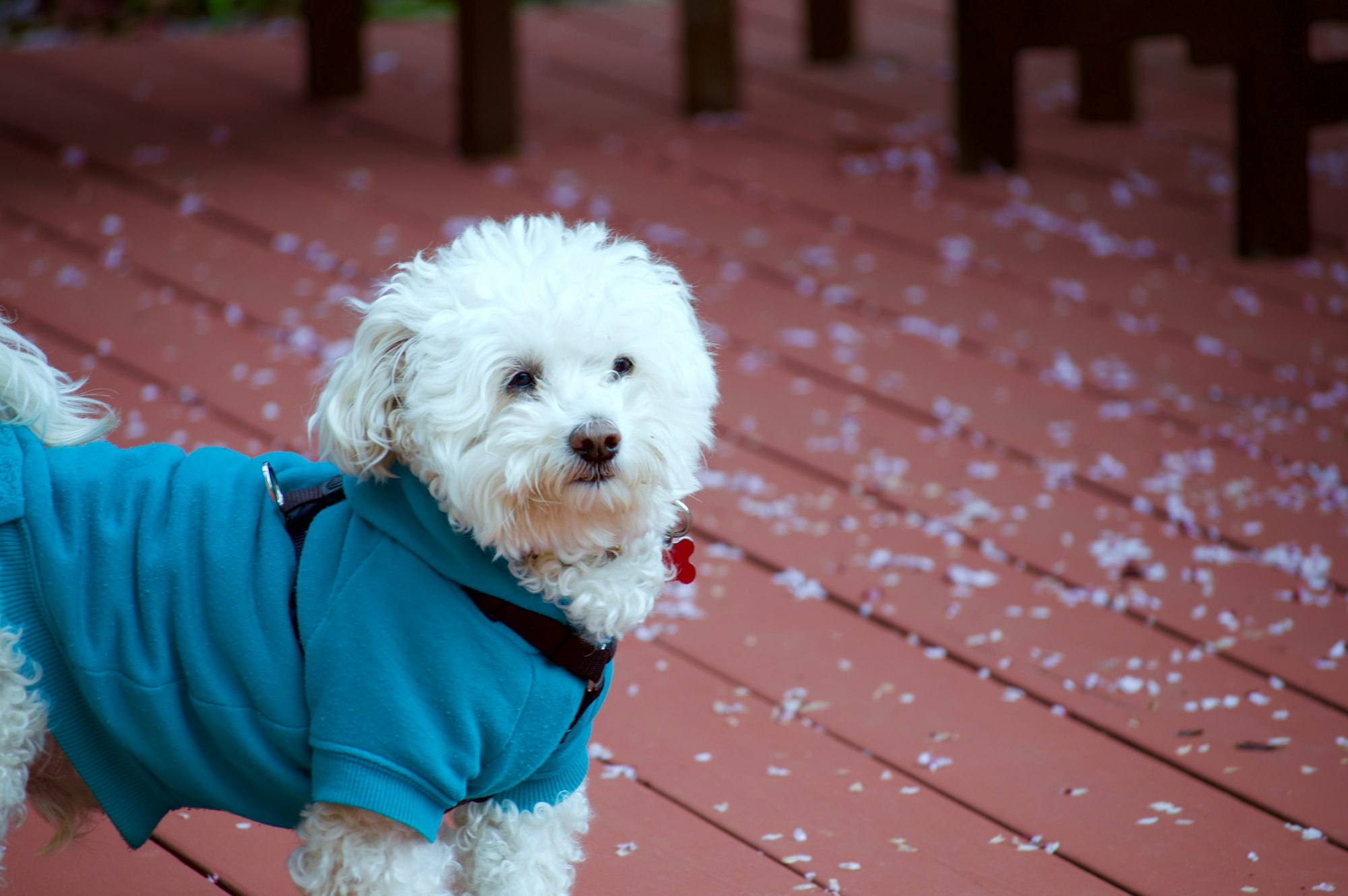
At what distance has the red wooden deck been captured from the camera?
1855mm

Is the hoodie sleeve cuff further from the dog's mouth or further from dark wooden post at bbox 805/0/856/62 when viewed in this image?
dark wooden post at bbox 805/0/856/62

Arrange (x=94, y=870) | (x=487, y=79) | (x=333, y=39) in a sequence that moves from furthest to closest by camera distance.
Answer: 1. (x=333, y=39)
2. (x=487, y=79)
3. (x=94, y=870)

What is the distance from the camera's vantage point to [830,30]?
5.01 m

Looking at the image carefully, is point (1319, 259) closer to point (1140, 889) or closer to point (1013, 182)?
point (1013, 182)

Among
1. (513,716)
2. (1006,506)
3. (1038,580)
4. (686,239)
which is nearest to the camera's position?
(513,716)

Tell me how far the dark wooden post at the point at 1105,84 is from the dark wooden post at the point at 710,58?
3.47 feet

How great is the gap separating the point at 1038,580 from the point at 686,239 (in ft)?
5.12

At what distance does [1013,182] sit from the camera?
13.6ft

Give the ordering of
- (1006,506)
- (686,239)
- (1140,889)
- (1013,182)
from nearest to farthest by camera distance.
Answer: (1140,889)
(1006,506)
(686,239)
(1013,182)

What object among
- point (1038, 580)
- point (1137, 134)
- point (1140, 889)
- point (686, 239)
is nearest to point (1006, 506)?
point (1038, 580)

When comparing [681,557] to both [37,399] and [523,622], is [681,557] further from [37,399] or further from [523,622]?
[37,399]

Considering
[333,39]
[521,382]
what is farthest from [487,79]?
[521,382]

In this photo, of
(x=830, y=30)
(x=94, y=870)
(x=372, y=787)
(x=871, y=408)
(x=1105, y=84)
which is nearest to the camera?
(x=372, y=787)

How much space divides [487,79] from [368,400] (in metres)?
2.77
